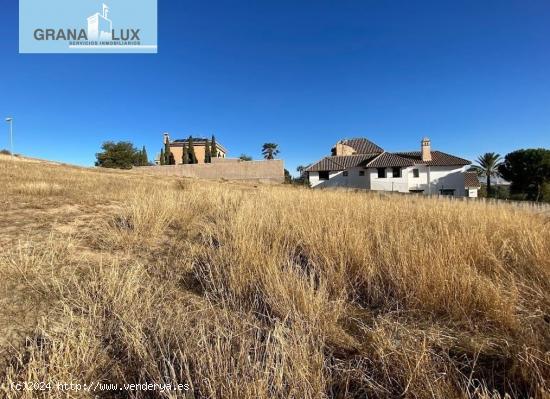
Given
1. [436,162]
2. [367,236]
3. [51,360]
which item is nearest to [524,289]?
[367,236]

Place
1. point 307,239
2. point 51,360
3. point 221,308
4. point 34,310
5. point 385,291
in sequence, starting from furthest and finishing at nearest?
point 307,239
point 385,291
point 221,308
point 34,310
point 51,360

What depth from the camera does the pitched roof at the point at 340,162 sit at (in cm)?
4347

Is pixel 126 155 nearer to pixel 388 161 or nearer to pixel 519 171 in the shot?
pixel 388 161

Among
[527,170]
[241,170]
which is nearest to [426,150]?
[527,170]

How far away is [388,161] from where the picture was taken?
40562 millimetres

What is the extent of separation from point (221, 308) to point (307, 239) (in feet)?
5.13

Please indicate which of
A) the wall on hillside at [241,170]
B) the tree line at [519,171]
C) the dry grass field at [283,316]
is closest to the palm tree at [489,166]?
the tree line at [519,171]

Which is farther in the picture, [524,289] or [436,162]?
[436,162]

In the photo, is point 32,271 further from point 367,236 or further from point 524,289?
point 524,289

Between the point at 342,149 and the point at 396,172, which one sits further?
the point at 342,149

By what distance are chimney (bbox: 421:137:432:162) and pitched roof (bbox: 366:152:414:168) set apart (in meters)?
2.72

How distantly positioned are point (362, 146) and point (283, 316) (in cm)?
5338

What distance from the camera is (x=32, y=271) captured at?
8.24ft

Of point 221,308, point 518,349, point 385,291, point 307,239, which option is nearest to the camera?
point 518,349
